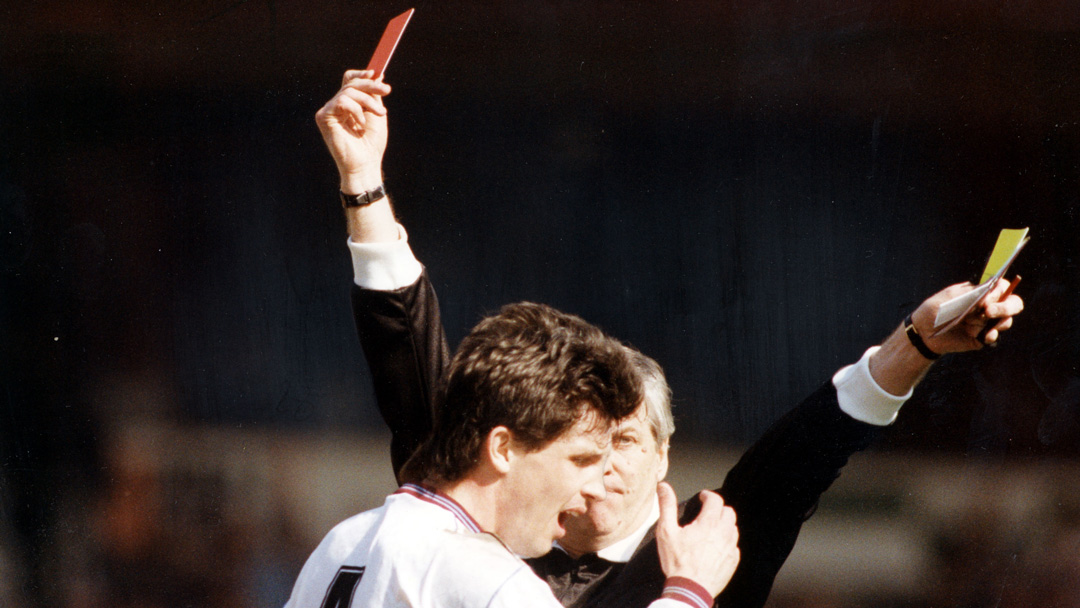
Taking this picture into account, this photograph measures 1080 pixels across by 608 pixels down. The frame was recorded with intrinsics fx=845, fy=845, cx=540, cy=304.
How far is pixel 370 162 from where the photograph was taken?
4.07ft

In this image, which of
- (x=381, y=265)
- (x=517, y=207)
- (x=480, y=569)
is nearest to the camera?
(x=480, y=569)

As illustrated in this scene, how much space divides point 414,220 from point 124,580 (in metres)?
0.92

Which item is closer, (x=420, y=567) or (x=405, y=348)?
(x=420, y=567)

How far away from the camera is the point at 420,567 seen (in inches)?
33.7

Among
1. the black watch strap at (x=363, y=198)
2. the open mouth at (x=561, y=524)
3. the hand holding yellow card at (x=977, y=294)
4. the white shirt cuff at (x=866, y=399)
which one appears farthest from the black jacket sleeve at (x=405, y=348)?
the hand holding yellow card at (x=977, y=294)

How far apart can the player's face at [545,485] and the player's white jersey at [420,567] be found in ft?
0.16

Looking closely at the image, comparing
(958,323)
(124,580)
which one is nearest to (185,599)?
(124,580)

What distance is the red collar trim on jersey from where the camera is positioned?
95 cm

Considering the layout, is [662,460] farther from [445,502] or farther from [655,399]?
[445,502]

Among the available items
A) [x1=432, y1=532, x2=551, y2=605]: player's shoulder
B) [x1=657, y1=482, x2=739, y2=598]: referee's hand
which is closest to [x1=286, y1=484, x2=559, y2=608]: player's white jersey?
[x1=432, y1=532, x2=551, y2=605]: player's shoulder

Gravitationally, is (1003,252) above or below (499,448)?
above

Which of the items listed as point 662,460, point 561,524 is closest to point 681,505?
point 662,460

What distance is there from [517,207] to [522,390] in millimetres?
668

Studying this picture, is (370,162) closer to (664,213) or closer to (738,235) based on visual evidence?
(664,213)
